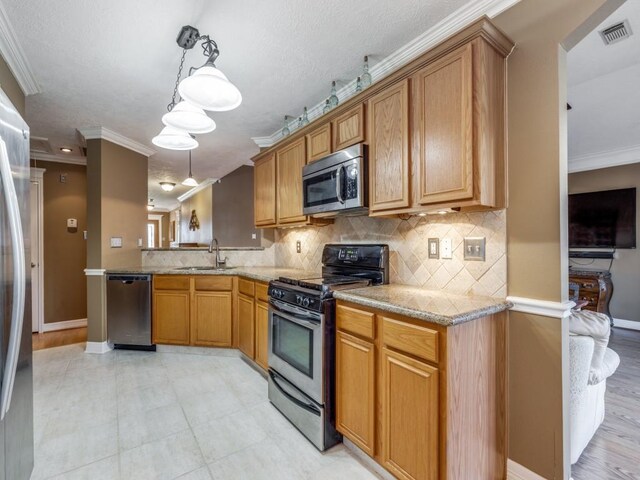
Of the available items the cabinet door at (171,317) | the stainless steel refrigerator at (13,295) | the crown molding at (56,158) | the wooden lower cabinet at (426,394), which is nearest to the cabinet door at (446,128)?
the wooden lower cabinet at (426,394)

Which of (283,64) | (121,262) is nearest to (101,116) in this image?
(121,262)

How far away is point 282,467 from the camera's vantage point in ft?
5.65

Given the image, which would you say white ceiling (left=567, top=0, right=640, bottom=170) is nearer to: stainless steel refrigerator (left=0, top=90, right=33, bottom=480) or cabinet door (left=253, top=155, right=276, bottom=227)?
cabinet door (left=253, top=155, right=276, bottom=227)

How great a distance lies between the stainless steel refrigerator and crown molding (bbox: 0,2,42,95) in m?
1.03

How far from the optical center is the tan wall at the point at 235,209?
644 cm

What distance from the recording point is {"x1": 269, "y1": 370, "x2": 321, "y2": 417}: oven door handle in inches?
75.4

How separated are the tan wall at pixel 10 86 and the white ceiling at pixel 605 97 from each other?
12.8ft

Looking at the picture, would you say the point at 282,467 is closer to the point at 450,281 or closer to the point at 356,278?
the point at 356,278

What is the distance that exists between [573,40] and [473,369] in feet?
5.31

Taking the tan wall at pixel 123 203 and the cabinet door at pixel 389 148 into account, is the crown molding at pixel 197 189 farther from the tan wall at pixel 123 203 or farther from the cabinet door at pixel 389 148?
the cabinet door at pixel 389 148

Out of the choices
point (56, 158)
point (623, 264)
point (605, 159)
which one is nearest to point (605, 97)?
point (605, 159)

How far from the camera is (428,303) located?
155cm

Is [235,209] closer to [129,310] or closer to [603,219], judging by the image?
[129,310]

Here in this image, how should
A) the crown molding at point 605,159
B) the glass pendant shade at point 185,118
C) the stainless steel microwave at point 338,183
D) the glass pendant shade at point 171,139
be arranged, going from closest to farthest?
the glass pendant shade at point 185,118, the stainless steel microwave at point 338,183, the glass pendant shade at point 171,139, the crown molding at point 605,159
